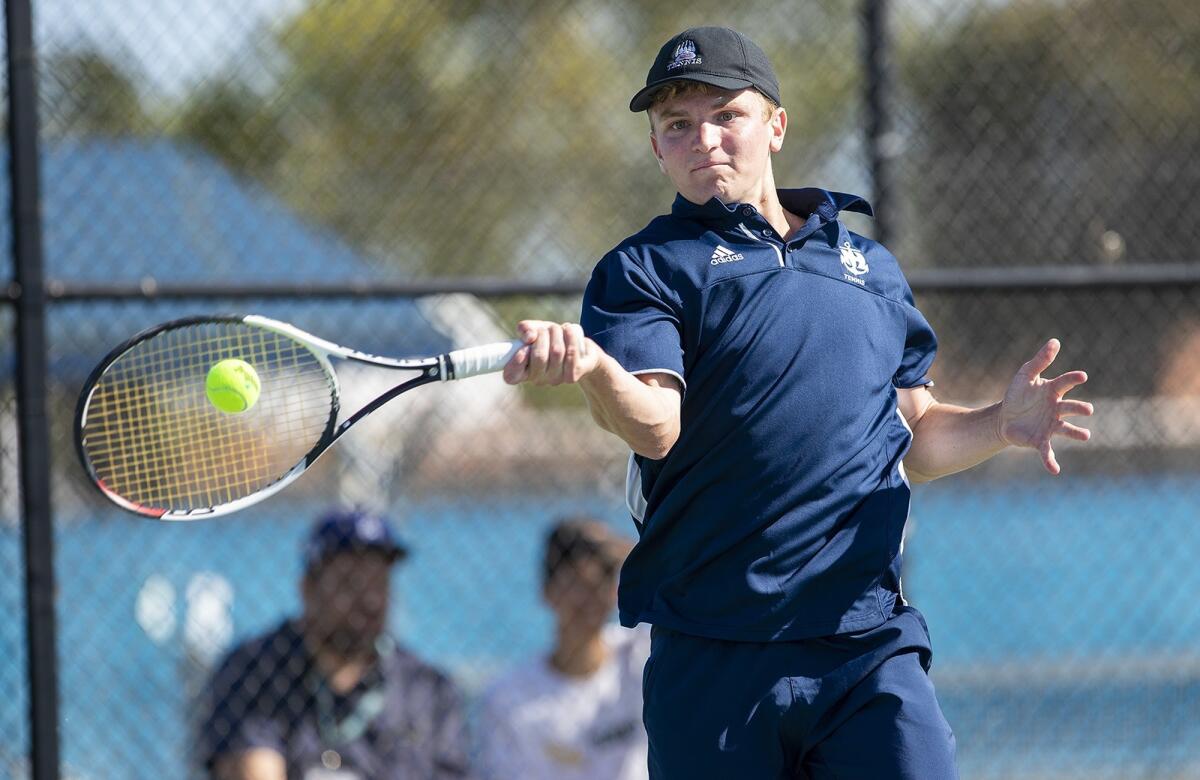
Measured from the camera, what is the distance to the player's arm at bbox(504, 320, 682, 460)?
2305 millimetres

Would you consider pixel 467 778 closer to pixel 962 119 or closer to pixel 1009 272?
pixel 1009 272

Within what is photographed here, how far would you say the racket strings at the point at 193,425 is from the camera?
3371 mm

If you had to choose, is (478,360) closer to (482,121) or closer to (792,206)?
(792,206)

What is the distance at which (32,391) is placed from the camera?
4156 mm

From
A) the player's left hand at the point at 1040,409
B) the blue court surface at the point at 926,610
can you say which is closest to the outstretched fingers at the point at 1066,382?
the player's left hand at the point at 1040,409

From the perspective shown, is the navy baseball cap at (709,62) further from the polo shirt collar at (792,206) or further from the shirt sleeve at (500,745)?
the shirt sleeve at (500,745)

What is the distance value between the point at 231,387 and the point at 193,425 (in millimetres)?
Answer: 1056

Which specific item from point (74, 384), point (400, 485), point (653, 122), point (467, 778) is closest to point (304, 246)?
point (74, 384)

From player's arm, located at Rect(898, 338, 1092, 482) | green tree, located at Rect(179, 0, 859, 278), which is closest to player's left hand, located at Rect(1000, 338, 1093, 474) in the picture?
player's arm, located at Rect(898, 338, 1092, 482)

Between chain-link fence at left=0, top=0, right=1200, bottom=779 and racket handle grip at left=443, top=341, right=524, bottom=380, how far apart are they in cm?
186

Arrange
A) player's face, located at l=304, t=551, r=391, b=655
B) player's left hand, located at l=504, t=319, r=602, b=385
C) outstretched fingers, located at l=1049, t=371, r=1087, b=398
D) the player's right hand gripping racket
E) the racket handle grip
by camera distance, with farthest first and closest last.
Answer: player's face, located at l=304, t=551, r=391, b=655
the player's right hand gripping racket
outstretched fingers, located at l=1049, t=371, r=1087, b=398
the racket handle grip
player's left hand, located at l=504, t=319, r=602, b=385

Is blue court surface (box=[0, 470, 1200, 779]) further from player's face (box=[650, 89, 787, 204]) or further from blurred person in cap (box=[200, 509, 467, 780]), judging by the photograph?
player's face (box=[650, 89, 787, 204])

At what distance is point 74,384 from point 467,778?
1.88 m

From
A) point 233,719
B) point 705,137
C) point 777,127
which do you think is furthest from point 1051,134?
point 233,719
